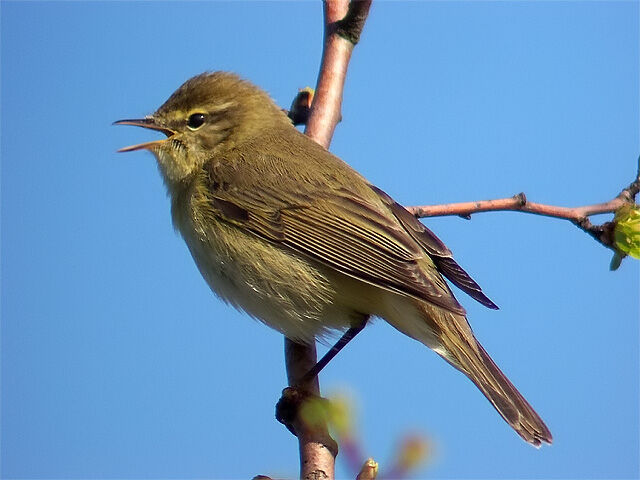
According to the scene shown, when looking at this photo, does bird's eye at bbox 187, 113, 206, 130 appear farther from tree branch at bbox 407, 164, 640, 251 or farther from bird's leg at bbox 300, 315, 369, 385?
tree branch at bbox 407, 164, 640, 251

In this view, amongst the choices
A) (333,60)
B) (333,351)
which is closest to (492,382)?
(333,351)

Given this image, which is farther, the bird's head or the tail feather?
the bird's head

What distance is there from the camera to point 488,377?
3.37 metres

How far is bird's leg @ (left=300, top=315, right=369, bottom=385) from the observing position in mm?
3367

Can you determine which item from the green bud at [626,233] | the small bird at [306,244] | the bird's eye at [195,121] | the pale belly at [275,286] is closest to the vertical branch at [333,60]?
the small bird at [306,244]

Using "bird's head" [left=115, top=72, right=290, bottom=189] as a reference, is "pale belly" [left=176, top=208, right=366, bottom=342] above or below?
below

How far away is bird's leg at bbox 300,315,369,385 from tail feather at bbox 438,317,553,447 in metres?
0.46

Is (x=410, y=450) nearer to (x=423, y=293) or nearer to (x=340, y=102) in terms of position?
(x=423, y=293)

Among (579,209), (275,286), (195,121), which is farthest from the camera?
(195,121)

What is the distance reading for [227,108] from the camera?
4.39 m

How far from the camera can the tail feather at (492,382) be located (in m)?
3.22

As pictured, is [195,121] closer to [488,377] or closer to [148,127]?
Result: [148,127]

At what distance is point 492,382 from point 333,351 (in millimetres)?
756

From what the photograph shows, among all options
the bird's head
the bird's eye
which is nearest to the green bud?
the bird's head
